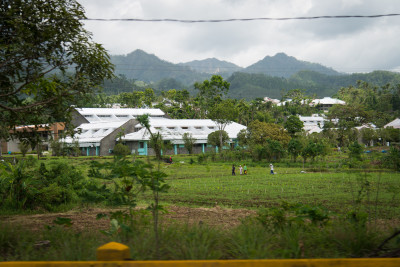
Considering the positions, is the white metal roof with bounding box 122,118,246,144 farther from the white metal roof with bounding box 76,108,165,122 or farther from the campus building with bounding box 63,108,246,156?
the white metal roof with bounding box 76,108,165,122

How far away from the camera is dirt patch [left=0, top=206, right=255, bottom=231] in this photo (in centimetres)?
826

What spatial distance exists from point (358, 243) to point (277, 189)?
11815 mm

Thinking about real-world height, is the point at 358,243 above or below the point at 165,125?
below

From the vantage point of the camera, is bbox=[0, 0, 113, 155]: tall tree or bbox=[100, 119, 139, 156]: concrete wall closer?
bbox=[0, 0, 113, 155]: tall tree

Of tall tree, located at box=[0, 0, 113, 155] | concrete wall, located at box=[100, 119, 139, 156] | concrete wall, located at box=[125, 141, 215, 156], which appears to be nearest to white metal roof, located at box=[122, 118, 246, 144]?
concrete wall, located at box=[125, 141, 215, 156]

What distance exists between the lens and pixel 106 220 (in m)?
9.08

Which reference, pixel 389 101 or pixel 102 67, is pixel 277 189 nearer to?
pixel 102 67

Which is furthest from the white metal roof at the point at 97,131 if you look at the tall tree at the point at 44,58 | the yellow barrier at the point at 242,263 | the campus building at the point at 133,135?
the yellow barrier at the point at 242,263

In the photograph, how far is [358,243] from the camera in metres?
4.62

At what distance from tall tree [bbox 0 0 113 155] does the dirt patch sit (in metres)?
2.45

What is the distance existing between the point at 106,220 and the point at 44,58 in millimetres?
4135

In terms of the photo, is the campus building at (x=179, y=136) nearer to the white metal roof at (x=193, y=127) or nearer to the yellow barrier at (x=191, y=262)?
the white metal roof at (x=193, y=127)

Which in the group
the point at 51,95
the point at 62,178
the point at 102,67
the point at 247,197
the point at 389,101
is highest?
the point at 389,101

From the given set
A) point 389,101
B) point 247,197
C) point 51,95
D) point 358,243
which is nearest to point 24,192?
point 51,95
